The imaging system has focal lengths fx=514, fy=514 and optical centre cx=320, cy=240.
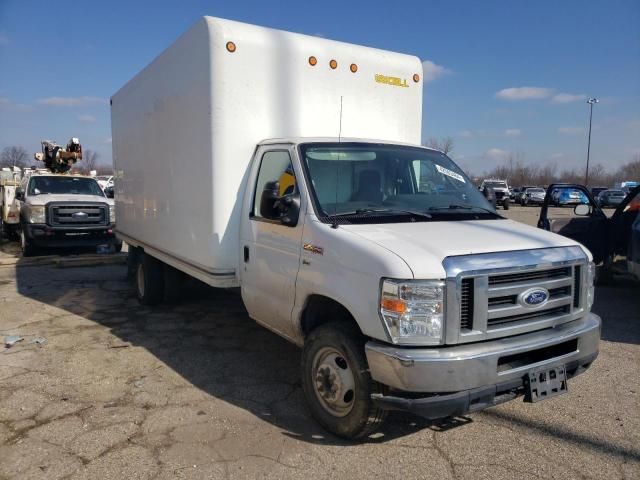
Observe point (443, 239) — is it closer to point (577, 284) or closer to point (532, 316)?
point (532, 316)

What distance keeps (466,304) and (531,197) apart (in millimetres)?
45374

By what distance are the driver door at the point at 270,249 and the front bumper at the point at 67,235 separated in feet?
28.8

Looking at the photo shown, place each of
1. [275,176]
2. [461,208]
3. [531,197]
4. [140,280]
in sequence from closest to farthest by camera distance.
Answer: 1. [461,208]
2. [275,176]
3. [140,280]
4. [531,197]

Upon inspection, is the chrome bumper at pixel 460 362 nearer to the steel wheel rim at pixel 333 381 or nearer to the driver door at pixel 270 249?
the steel wheel rim at pixel 333 381

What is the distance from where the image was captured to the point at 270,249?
4398 mm

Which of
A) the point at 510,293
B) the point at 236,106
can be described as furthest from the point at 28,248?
the point at 510,293

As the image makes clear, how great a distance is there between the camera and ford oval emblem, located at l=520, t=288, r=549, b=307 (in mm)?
3344

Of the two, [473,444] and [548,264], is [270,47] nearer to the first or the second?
[548,264]

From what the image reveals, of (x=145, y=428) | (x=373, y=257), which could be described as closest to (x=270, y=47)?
(x=373, y=257)

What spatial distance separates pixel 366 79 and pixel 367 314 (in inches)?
125

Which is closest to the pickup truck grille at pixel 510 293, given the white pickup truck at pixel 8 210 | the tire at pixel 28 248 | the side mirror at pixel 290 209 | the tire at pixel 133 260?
the side mirror at pixel 290 209

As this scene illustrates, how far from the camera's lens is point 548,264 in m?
3.45

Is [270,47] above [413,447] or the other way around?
above

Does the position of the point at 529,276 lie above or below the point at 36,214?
above
